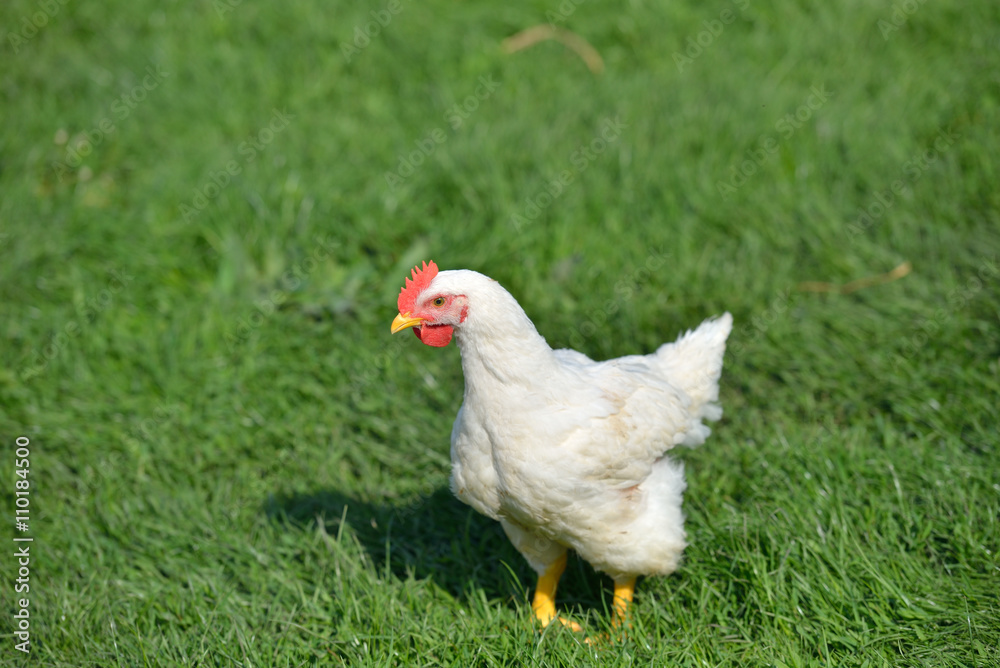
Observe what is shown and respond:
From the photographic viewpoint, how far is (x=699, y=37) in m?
6.46

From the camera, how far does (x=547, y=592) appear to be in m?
3.35

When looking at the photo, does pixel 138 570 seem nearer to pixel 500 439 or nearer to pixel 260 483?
pixel 260 483

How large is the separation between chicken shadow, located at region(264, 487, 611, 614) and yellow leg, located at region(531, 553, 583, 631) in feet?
0.20

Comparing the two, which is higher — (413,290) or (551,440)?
(413,290)

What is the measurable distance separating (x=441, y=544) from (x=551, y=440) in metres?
1.12

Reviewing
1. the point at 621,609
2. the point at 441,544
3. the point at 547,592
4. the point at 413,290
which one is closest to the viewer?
the point at 413,290

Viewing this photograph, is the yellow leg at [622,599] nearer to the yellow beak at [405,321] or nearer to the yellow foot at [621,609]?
the yellow foot at [621,609]

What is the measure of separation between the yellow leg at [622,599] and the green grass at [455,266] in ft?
0.21

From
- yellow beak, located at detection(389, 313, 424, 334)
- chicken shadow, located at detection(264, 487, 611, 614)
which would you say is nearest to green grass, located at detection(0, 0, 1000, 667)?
chicken shadow, located at detection(264, 487, 611, 614)

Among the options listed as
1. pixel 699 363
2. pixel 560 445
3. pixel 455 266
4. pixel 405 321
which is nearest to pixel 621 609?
pixel 560 445

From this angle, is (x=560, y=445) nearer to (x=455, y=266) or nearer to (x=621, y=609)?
(x=621, y=609)

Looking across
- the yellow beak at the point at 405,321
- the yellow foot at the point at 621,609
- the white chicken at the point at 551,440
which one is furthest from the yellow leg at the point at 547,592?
the yellow beak at the point at 405,321

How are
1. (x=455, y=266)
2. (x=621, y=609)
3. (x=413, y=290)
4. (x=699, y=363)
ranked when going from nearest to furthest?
(x=413, y=290) < (x=621, y=609) < (x=699, y=363) < (x=455, y=266)

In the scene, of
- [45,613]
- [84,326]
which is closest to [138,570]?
[45,613]
